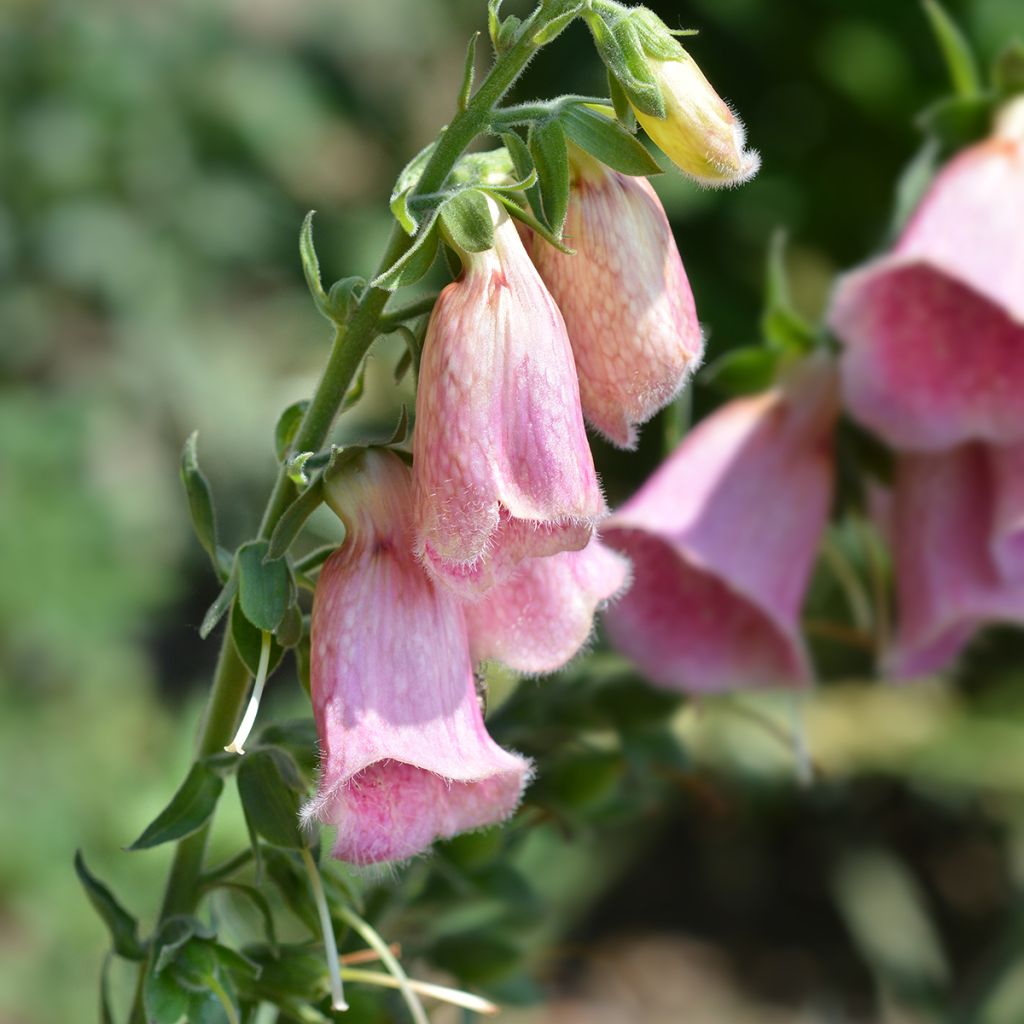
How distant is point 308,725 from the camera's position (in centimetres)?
65

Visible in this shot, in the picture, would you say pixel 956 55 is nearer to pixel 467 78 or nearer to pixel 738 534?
pixel 738 534

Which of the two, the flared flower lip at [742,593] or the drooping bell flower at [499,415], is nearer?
the drooping bell flower at [499,415]

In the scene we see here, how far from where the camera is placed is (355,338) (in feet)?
1.85

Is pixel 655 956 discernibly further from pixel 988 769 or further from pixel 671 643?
pixel 671 643

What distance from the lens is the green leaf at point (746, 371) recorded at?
998 millimetres

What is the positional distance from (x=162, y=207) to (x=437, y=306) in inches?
75.0

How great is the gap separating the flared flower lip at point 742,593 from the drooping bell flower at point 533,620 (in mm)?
293

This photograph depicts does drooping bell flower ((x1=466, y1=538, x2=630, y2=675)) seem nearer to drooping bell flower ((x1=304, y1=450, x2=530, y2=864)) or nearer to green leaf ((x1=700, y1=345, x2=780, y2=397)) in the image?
drooping bell flower ((x1=304, y1=450, x2=530, y2=864))

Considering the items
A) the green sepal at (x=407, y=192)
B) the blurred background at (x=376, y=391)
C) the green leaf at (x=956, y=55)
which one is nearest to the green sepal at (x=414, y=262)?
the green sepal at (x=407, y=192)

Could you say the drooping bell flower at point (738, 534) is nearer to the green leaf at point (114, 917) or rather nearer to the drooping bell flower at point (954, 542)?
the drooping bell flower at point (954, 542)

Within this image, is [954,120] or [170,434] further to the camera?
[170,434]

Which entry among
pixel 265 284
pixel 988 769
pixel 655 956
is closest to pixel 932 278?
pixel 988 769

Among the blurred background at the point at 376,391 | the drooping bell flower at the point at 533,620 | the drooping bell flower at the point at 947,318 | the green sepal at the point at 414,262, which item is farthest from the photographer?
the blurred background at the point at 376,391

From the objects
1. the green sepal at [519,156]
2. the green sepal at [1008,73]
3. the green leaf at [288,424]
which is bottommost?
the green sepal at [1008,73]
